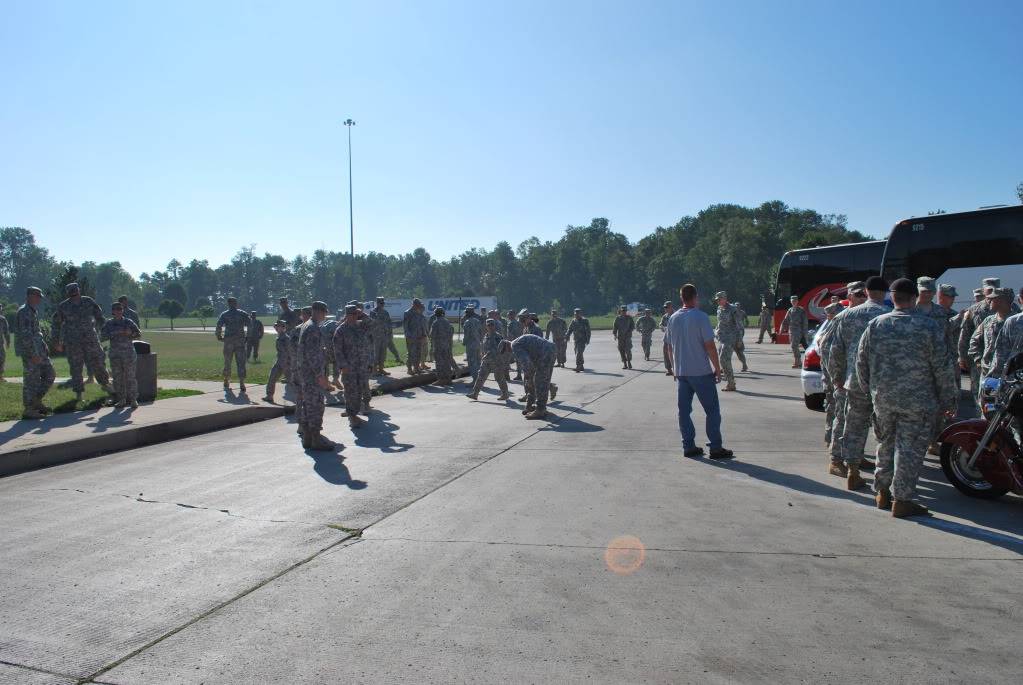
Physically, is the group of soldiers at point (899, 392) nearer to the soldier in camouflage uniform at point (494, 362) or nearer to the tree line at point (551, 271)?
the soldier in camouflage uniform at point (494, 362)

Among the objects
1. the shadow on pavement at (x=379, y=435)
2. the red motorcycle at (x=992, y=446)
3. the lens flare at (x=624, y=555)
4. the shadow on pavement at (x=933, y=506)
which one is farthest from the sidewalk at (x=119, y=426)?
the red motorcycle at (x=992, y=446)

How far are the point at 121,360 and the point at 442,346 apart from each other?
7.72 metres

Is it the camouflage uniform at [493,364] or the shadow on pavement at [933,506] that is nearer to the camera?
the shadow on pavement at [933,506]

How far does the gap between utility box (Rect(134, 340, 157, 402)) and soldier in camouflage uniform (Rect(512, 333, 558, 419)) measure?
7152 mm

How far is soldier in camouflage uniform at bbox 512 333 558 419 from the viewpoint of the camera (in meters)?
12.3

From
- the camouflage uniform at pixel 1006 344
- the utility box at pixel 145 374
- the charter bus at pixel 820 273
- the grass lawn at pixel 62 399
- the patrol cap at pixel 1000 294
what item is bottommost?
the grass lawn at pixel 62 399

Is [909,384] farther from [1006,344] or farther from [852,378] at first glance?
[1006,344]

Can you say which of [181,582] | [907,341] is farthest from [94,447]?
[907,341]

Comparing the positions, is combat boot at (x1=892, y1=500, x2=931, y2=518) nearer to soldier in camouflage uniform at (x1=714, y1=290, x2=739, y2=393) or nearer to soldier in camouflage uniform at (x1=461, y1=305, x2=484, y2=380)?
soldier in camouflage uniform at (x1=714, y1=290, x2=739, y2=393)

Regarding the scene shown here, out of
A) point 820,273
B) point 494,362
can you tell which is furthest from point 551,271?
point 494,362

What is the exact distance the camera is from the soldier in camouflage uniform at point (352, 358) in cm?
1196

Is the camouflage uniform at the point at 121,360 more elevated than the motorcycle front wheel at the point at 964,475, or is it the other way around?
the camouflage uniform at the point at 121,360

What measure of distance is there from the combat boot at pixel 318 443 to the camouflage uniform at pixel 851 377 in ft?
19.5

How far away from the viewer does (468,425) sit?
11.7 meters
